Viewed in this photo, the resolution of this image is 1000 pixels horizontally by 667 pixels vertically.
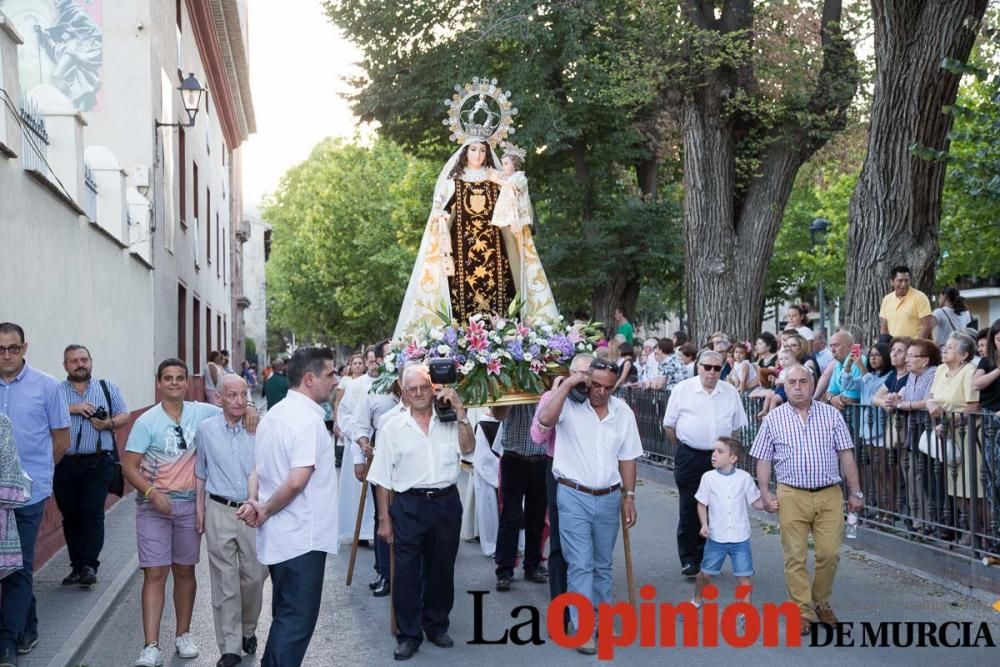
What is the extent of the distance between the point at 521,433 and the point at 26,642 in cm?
412

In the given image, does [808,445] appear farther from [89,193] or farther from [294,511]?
[89,193]

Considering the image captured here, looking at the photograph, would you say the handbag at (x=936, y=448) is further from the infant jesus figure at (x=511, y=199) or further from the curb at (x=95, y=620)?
the curb at (x=95, y=620)

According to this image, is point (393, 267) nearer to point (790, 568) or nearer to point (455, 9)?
point (455, 9)

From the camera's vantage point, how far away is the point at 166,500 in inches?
289

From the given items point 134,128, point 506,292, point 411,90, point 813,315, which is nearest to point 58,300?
point 506,292

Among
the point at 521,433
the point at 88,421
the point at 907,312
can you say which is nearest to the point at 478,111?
the point at 521,433

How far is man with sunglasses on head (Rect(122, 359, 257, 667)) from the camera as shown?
736cm

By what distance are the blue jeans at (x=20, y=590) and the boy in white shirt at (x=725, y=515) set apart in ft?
14.9

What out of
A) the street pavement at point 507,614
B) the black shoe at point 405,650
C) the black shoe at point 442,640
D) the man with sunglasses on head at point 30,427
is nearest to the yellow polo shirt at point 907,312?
the street pavement at point 507,614

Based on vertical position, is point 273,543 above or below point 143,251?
below

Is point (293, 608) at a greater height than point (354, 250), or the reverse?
point (354, 250)

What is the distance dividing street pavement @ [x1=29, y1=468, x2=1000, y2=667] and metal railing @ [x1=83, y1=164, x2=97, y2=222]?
170 inches

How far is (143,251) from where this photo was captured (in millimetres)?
18812

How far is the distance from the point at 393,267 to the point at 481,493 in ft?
133
